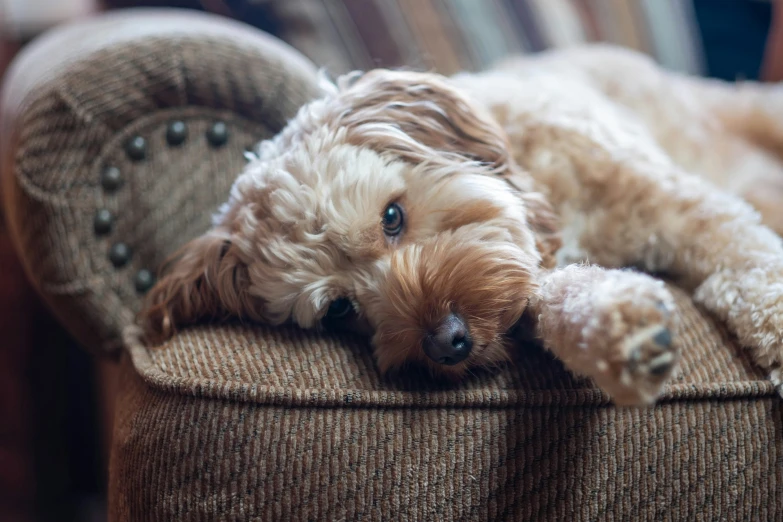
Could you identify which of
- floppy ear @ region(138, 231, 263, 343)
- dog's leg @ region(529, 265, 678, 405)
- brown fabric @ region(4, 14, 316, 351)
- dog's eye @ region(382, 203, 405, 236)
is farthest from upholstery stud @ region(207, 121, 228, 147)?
dog's leg @ region(529, 265, 678, 405)

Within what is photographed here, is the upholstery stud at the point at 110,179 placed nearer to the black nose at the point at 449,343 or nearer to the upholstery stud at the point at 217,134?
the upholstery stud at the point at 217,134

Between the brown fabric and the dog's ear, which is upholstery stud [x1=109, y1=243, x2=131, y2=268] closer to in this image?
the brown fabric

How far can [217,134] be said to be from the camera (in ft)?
5.60

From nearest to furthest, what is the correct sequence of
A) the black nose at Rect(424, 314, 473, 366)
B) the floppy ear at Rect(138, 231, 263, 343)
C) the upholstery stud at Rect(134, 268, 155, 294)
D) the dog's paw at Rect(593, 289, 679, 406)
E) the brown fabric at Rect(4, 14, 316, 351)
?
the dog's paw at Rect(593, 289, 679, 406)
the black nose at Rect(424, 314, 473, 366)
the floppy ear at Rect(138, 231, 263, 343)
the brown fabric at Rect(4, 14, 316, 351)
the upholstery stud at Rect(134, 268, 155, 294)

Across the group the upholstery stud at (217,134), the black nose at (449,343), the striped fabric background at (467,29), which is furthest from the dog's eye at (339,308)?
the striped fabric background at (467,29)

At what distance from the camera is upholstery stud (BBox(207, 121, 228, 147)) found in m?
1.71

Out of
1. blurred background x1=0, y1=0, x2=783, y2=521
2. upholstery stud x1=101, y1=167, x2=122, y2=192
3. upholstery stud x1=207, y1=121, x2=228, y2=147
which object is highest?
upholstery stud x1=101, y1=167, x2=122, y2=192

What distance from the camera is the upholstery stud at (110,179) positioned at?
5.20 ft

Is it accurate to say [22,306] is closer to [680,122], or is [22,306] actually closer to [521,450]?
[521,450]

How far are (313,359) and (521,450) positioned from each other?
42 cm

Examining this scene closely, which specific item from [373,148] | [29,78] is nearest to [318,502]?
[373,148]

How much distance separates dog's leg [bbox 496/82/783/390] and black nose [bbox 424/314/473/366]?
583 millimetres

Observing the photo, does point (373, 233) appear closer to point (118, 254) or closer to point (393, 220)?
point (393, 220)

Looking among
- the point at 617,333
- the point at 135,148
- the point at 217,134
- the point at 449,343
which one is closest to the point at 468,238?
the point at 449,343
